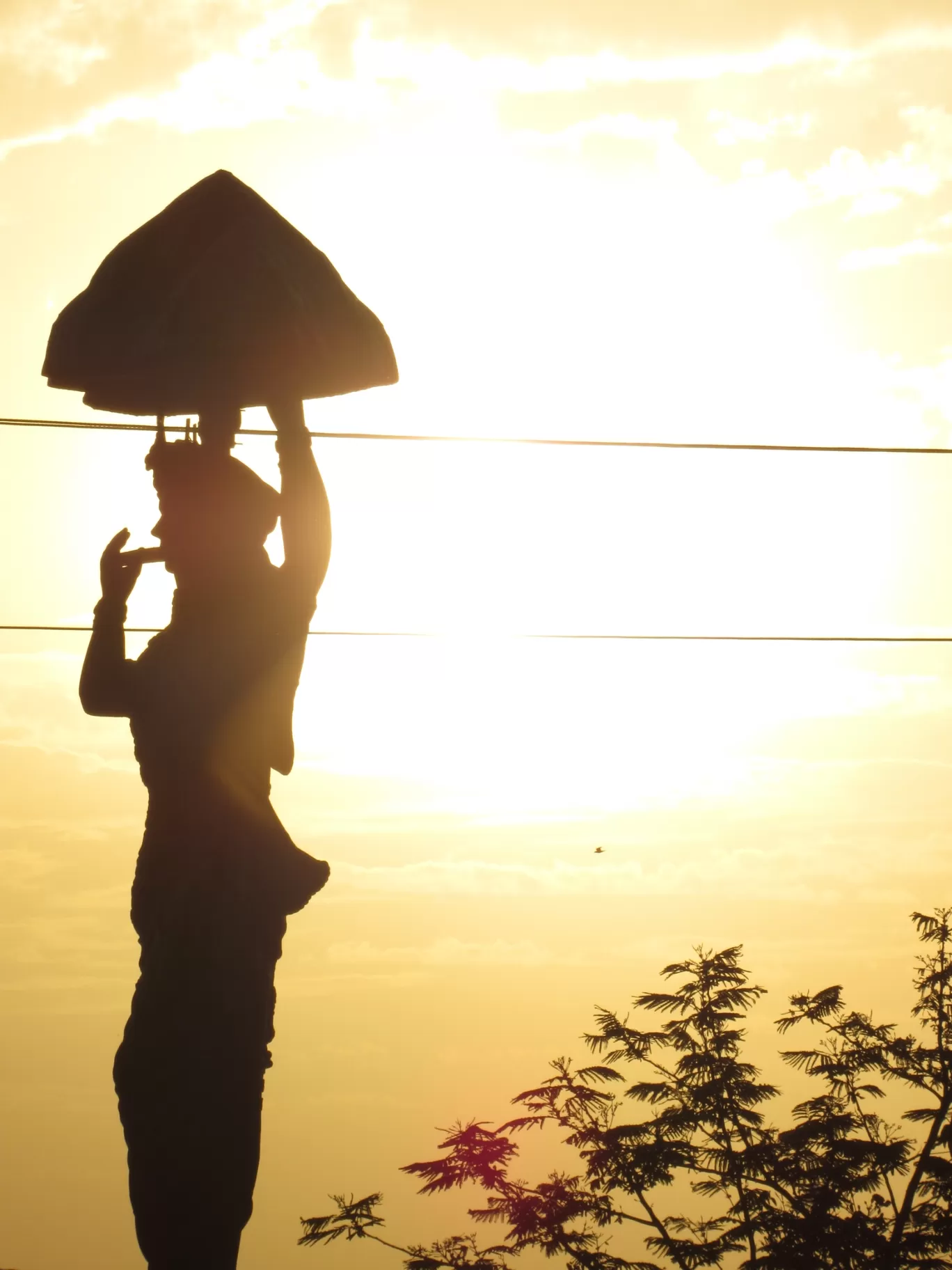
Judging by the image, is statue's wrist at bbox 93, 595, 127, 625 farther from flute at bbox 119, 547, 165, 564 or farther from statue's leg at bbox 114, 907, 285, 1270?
statue's leg at bbox 114, 907, 285, 1270

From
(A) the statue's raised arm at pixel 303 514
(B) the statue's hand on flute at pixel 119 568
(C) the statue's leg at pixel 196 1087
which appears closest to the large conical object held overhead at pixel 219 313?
(A) the statue's raised arm at pixel 303 514

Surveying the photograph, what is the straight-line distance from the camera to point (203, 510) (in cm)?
609

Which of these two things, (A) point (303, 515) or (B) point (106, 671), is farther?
(A) point (303, 515)

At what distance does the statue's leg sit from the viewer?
18.3 ft

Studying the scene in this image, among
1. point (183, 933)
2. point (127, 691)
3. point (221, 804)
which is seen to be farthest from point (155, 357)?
point (183, 933)

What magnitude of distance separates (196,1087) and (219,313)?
289cm

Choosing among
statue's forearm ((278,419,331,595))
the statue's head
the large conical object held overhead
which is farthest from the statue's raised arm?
the large conical object held overhead

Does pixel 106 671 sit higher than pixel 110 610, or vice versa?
pixel 110 610

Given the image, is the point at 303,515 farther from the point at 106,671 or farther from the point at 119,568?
the point at 106,671

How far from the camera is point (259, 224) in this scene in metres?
6.27

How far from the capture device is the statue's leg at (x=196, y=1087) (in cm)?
557

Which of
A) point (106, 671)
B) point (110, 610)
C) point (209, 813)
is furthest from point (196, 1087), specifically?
point (110, 610)

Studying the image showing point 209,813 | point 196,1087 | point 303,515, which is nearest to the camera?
point 196,1087

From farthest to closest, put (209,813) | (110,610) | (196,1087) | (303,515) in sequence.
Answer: (303,515) < (110,610) < (209,813) < (196,1087)
